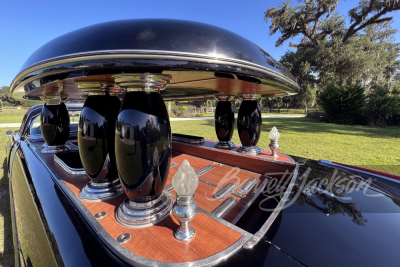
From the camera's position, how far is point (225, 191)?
1.34m

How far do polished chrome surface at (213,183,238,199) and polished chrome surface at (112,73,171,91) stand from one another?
839 mm

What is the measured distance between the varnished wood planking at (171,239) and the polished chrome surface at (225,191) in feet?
1.35

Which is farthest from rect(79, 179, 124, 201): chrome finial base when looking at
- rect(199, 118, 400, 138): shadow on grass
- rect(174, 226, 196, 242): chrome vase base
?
rect(199, 118, 400, 138): shadow on grass

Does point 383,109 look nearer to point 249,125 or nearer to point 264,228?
point 249,125

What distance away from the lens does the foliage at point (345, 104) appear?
13117 mm

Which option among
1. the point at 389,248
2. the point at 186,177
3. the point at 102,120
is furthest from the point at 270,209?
the point at 102,120

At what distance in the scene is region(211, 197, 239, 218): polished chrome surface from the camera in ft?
3.54

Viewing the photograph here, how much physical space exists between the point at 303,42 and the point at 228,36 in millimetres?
24688

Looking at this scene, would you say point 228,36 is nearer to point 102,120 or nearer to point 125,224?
point 102,120

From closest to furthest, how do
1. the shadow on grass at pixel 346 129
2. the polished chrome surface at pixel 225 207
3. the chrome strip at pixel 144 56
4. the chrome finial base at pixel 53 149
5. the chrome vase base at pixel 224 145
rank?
the chrome strip at pixel 144 56, the polished chrome surface at pixel 225 207, the chrome finial base at pixel 53 149, the chrome vase base at pixel 224 145, the shadow on grass at pixel 346 129

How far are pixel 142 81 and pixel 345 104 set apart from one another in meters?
16.9

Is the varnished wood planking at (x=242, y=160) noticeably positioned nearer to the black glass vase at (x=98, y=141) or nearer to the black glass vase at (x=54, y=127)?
the black glass vase at (x=98, y=141)

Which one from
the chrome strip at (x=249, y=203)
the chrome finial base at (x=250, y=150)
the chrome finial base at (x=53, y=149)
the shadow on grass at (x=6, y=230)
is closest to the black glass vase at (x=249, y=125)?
the chrome finial base at (x=250, y=150)

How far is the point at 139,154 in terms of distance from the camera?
31.2 inches
